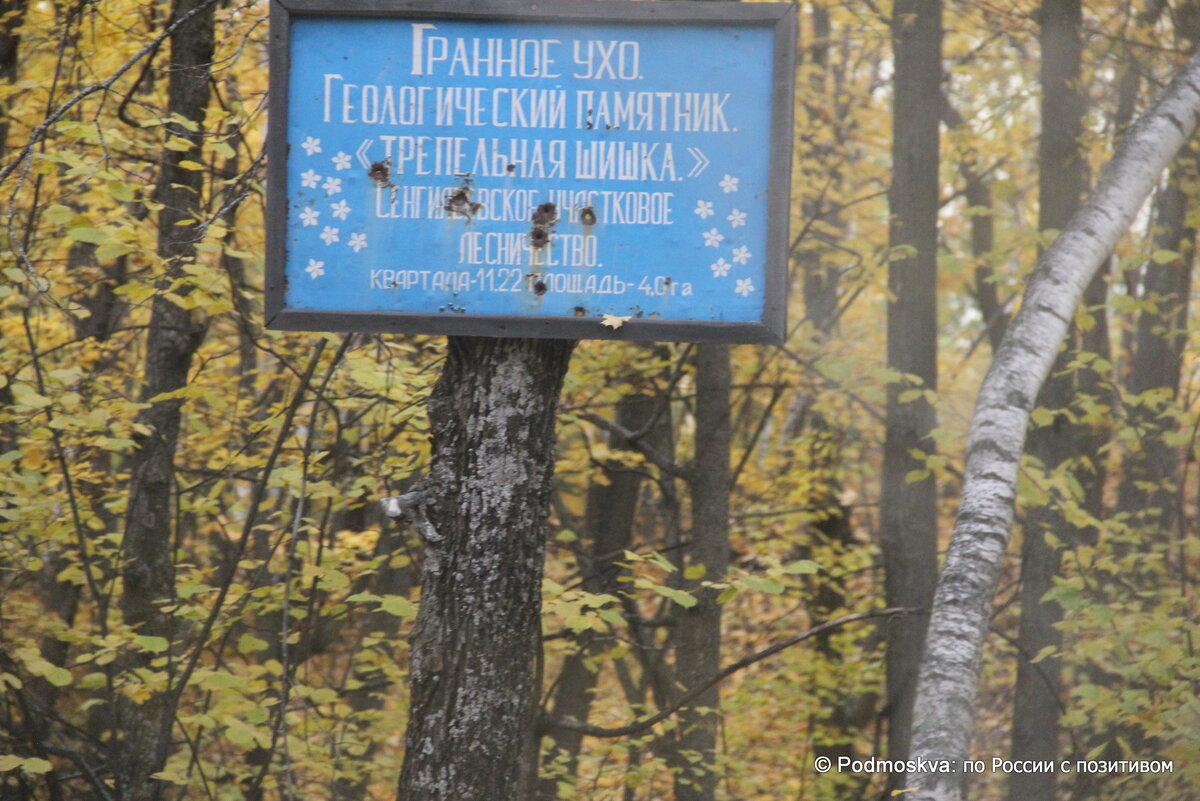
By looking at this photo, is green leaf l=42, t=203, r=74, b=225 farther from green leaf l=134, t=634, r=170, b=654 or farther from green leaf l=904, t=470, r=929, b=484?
green leaf l=904, t=470, r=929, b=484

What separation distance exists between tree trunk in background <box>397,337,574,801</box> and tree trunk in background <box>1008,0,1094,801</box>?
435 centimetres

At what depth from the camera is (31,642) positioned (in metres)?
4.69

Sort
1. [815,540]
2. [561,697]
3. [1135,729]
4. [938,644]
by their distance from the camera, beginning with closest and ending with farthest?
[938,644] → [1135,729] → [561,697] → [815,540]

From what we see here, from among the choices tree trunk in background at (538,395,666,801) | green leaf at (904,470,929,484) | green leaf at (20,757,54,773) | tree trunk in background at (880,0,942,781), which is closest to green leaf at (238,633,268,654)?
green leaf at (20,757,54,773)

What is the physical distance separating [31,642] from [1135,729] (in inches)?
242

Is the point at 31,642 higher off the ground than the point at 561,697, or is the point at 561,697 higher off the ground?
the point at 31,642

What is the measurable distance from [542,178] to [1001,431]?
71.1 inches

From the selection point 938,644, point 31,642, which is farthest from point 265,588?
point 938,644

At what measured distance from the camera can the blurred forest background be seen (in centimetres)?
442

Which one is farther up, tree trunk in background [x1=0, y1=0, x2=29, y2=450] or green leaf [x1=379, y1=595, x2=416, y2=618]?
tree trunk in background [x1=0, y1=0, x2=29, y2=450]

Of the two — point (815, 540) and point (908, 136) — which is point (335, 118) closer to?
point (908, 136)

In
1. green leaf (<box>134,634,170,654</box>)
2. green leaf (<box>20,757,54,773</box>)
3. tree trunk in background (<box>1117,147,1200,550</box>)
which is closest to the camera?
green leaf (<box>20,757,54,773</box>)

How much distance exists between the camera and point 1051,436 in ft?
22.1

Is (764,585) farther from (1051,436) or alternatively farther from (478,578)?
(1051,436)
